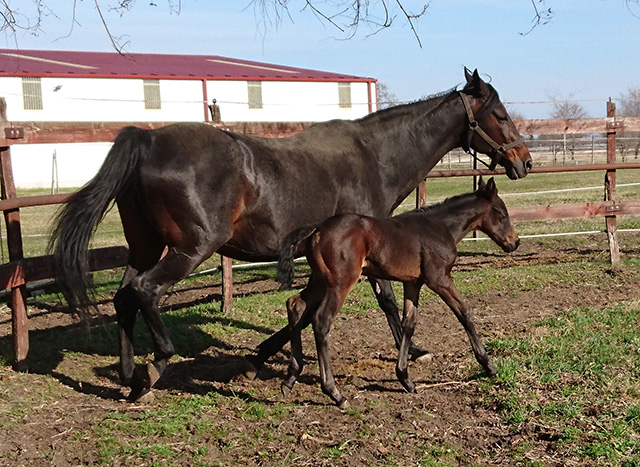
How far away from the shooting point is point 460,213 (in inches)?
221

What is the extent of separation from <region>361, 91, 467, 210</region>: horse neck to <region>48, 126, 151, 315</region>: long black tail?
2.10 metres

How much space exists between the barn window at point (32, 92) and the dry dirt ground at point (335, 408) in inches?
1044

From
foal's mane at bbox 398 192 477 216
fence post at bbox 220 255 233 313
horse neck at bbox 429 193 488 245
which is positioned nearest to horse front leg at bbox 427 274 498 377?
horse neck at bbox 429 193 488 245

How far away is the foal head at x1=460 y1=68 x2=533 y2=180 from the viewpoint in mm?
6320

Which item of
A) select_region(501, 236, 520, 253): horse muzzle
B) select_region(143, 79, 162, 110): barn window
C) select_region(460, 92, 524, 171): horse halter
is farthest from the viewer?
select_region(143, 79, 162, 110): barn window

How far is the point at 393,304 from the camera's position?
608 cm

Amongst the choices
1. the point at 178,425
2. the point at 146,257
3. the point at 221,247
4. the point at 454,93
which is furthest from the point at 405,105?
the point at 178,425

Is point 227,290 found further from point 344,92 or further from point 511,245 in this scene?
point 344,92

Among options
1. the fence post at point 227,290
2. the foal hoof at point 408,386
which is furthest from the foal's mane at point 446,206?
the fence post at point 227,290

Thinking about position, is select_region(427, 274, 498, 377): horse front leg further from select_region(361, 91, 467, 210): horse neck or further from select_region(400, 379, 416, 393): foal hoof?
select_region(361, 91, 467, 210): horse neck

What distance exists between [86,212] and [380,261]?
2110 mm

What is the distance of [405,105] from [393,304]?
5.93ft

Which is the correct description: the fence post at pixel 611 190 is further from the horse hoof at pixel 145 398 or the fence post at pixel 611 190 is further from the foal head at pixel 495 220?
the horse hoof at pixel 145 398

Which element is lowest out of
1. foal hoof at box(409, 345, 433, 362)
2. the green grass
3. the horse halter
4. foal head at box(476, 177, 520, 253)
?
foal hoof at box(409, 345, 433, 362)
